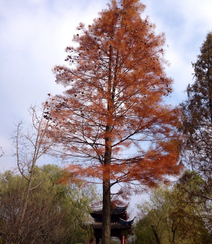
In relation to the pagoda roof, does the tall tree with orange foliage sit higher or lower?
higher

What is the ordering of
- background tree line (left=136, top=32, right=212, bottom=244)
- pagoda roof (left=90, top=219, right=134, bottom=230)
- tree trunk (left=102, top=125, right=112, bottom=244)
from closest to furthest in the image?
1. tree trunk (left=102, top=125, right=112, bottom=244)
2. background tree line (left=136, top=32, right=212, bottom=244)
3. pagoda roof (left=90, top=219, right=134, bottom=230)

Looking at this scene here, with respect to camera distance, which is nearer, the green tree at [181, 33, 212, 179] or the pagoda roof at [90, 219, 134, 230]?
the green tree at [181, 33, 212, 179]

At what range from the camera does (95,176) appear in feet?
16.6

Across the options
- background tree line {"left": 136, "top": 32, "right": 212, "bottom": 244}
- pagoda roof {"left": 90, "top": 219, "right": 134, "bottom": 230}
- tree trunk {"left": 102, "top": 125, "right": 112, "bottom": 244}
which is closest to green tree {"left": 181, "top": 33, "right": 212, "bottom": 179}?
background tree line {"left": 136, "top": 32, "right": 212, "bottom": 244}

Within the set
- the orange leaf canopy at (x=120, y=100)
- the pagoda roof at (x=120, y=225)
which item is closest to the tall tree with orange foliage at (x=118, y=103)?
the orange leaf canopy at (x=120, y=100)

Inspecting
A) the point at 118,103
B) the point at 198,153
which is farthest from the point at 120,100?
the point at 198,153

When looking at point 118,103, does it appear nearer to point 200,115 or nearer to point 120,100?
point 120,100

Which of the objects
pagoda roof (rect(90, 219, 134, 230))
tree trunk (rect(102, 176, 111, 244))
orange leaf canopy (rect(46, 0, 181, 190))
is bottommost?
pagoda roof (rect(90, 219, 134, 230))

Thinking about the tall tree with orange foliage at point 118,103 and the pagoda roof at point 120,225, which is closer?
the tall tree with orange foliage at point 118,103

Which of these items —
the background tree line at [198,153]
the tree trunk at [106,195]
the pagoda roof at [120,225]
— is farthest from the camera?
the pagoda roof at [120,225]

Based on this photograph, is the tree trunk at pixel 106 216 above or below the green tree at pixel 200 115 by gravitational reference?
below

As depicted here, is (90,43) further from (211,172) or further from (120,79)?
(211,172)

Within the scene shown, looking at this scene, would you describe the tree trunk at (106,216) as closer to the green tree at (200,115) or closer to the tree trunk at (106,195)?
the tree trunk at (106,195)

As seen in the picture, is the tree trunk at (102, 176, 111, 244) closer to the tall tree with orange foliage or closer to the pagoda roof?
the tall tree with orange foliage
